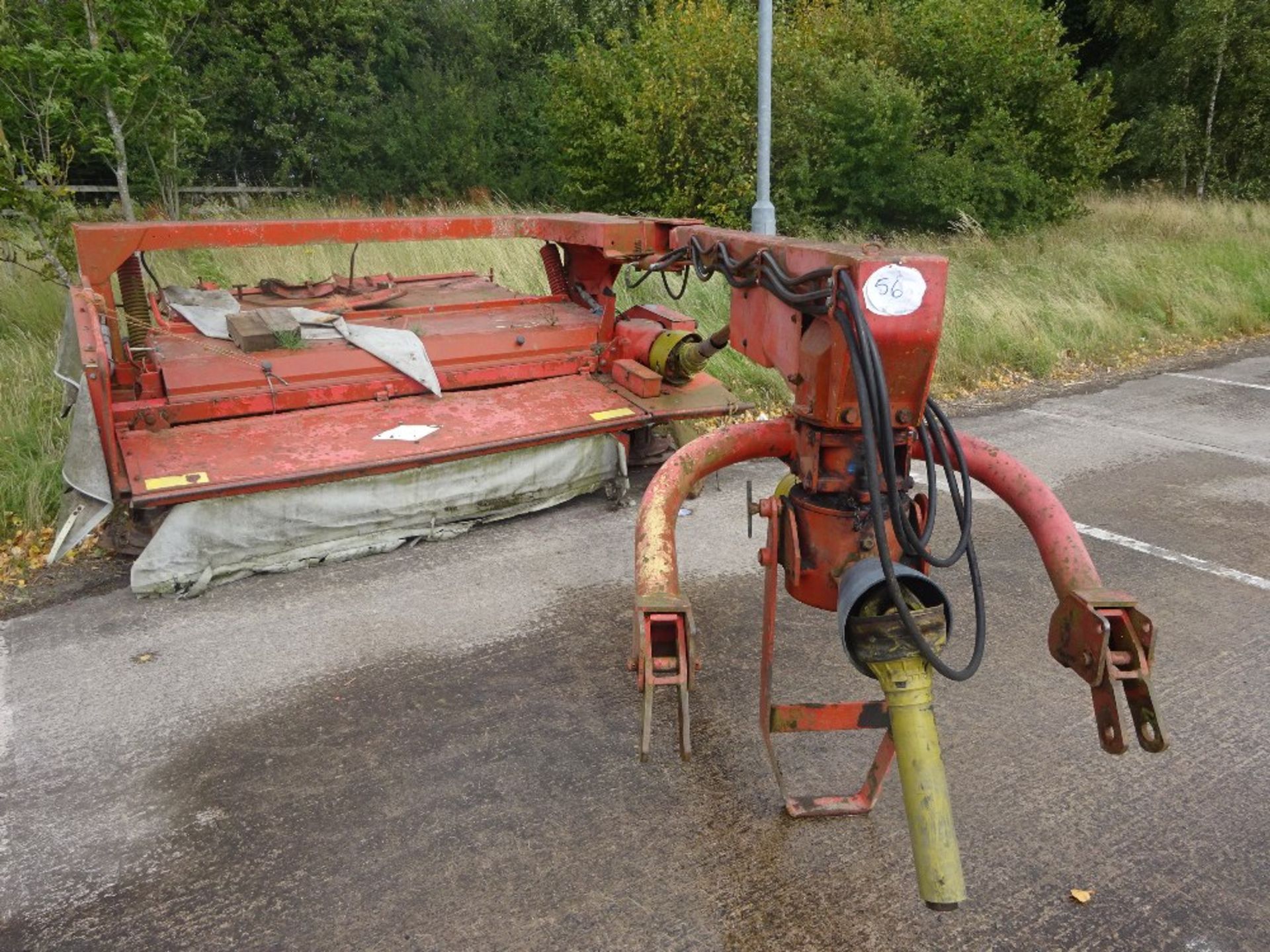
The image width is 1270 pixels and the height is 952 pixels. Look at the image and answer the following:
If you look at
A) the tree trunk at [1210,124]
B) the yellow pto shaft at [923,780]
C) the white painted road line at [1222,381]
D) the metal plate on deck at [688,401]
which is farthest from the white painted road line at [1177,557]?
the tree trunk at [1210,124]

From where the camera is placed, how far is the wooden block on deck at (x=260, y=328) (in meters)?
4.96

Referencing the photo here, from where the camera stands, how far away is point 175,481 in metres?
4.13

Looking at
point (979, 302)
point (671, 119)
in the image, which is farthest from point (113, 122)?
point (979, 302)

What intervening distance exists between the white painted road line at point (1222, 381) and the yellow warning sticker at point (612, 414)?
579 centimetres

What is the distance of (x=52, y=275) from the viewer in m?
7.02

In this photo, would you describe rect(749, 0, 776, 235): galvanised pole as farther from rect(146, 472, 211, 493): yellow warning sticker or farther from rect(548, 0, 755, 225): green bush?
rect(146, 472, 211, 493): yellow warning sticker

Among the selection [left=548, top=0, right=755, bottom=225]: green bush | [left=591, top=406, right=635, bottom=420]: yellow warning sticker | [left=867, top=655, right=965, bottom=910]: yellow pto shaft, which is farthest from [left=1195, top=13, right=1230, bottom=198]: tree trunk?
[left=867, top=655, right=965, bottom=910]: yellow pto shaft

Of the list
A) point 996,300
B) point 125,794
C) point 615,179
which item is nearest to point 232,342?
point 125,794

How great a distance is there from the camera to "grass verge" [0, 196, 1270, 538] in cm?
581

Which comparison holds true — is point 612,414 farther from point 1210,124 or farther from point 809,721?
point 1210,124

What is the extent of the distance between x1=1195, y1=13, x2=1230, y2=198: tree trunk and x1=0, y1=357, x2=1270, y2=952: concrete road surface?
1656 cm

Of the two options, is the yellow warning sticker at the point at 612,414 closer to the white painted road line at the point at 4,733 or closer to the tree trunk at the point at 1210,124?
the white painted road line at the point at 4,733

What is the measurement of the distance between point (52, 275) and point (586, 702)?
19.0 ft

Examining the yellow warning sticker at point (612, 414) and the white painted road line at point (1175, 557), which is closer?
the white painted road line at point (1175, 557)
